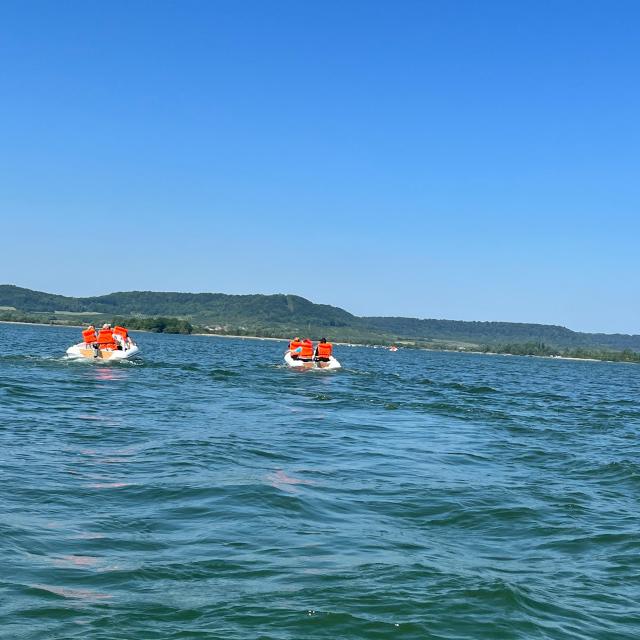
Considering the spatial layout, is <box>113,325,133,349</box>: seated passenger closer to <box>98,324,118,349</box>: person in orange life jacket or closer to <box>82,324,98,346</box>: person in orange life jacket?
<box>98,324,118,349</box>: person in orange life jacket

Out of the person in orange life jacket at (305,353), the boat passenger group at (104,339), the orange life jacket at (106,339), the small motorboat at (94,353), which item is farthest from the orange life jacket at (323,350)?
the orange life jacket at (106,339)

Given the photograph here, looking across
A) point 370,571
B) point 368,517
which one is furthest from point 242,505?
point 370,571

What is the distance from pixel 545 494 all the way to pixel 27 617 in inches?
397

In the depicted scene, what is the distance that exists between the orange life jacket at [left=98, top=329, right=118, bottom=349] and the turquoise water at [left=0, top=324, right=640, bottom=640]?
1952 cm

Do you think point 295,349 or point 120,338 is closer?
point 120,338

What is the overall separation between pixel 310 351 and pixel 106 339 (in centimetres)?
1261

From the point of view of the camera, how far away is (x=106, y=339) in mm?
43500

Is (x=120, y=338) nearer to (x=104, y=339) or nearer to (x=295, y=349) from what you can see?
(x=104, y=339)

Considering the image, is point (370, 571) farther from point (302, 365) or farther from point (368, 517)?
point (302, 365)

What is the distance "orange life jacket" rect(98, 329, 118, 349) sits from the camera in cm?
4322

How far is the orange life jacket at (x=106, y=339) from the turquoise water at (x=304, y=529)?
1952cm

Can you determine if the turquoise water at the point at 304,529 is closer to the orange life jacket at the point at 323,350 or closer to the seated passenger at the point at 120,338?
the seated passenger at the point at 120,338

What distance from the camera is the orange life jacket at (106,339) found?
4322 cm

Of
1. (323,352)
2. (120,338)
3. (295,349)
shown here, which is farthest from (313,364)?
(120,338)
